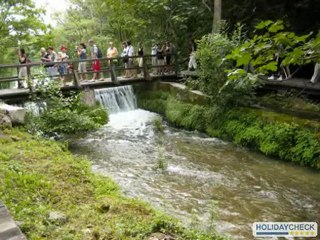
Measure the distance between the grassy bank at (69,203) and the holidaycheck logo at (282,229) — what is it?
1.20 metres

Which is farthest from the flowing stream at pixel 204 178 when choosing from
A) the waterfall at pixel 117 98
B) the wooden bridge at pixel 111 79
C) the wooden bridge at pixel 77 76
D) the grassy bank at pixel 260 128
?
the waterfall at pixel 117 98

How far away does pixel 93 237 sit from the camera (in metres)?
4.46

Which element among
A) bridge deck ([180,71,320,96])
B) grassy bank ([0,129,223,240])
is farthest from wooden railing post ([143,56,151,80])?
grassy bank ([0,129,223,240])

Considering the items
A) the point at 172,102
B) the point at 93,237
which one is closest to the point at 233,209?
the point at 93,237

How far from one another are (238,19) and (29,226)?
1294 centimetres

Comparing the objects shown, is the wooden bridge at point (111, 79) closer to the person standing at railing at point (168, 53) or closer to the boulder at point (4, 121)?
the person standing at railing at point (168, 53)

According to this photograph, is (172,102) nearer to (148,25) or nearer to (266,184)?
(148,25)

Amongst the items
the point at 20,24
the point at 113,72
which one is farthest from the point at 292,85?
the point at 20,24

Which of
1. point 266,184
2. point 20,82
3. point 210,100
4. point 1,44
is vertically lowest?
point 266,184

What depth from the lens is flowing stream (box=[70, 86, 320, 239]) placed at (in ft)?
21.1

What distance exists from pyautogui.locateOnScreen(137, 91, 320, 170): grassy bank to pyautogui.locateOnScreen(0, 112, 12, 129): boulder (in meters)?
5.92

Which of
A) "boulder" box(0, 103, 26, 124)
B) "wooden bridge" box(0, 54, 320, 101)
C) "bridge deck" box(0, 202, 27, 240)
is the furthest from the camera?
"wooden bridge" box(0, 54, 320, 101)

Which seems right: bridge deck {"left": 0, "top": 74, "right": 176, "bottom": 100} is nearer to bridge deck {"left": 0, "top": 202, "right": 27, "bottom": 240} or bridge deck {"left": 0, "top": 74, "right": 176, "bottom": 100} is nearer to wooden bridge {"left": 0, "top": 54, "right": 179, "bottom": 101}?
wooden bridge {"left": 0, "top": 54, "right": 179, "bottom": 101}

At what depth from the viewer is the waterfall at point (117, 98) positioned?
52.0 ft
